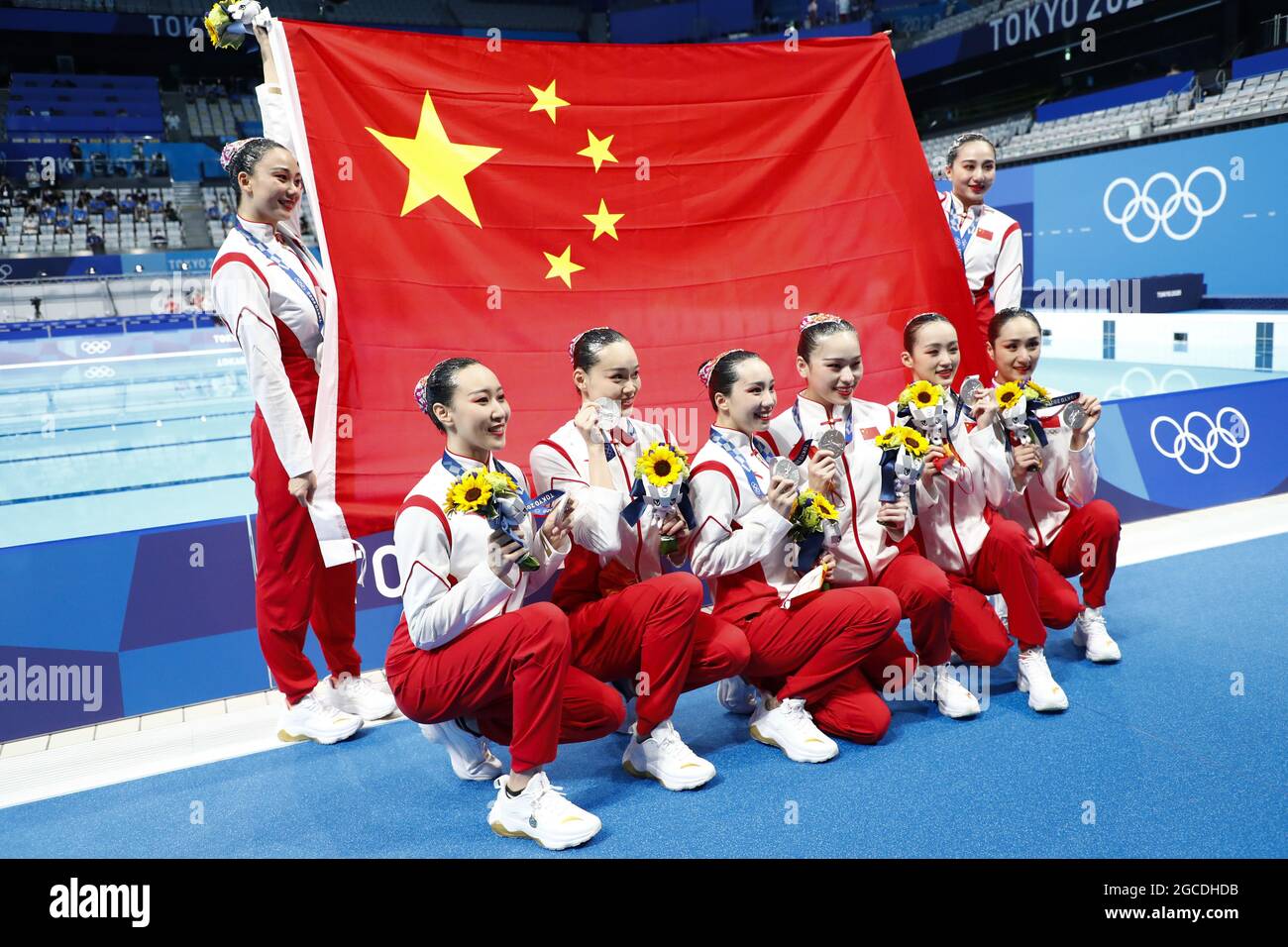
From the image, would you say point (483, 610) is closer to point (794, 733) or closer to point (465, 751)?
point (465, 751)

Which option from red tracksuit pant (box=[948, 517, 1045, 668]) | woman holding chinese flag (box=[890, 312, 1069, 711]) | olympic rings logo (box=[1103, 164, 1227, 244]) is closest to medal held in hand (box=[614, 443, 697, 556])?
woman holding chinese flag (box=[890, 312, 1069, 711])

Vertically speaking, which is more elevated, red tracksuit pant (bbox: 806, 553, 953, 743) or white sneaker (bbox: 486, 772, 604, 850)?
red tracksuit pant (bbox: 806, 553, 953, 743)

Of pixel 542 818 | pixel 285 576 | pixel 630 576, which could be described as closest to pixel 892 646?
pixel 630 576

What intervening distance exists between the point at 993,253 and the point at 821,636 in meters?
2.01

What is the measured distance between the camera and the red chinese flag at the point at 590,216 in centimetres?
321

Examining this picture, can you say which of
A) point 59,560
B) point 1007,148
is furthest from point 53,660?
point 1007,148

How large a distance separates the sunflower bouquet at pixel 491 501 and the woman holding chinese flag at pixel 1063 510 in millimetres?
1815

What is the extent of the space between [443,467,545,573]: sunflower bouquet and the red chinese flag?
33.8 inches

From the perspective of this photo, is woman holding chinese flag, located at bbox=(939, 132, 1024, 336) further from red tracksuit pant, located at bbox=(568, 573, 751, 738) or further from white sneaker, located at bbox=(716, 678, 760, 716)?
red tracksuit pant, located at bbox=(568, 573, 751, 738)

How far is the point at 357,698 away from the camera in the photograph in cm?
330

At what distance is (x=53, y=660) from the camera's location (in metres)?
3.16

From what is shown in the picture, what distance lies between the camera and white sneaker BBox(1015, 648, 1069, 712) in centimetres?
306

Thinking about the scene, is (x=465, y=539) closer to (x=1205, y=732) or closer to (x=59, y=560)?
(x=59, y=560)

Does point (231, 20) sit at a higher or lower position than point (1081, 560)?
higher
